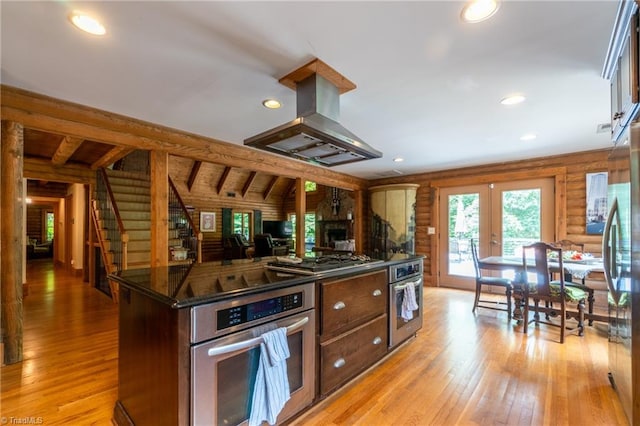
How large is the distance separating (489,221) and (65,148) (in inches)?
275

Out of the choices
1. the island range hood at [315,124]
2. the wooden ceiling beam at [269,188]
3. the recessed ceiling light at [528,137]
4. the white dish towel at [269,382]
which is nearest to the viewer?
the white dish towel at [269,382]

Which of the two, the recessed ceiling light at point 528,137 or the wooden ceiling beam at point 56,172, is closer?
the recessed ceiling light at point 528,137

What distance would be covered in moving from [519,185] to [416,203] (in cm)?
183

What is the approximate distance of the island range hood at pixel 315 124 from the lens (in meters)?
1.98

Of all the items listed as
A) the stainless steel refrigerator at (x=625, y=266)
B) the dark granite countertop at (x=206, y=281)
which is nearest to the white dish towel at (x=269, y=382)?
the dark granite countertop at (x=206, y=281)

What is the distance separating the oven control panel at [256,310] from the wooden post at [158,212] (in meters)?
2.17

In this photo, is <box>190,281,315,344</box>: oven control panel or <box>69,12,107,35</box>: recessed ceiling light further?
<box>69,12,107,35</box>: recessed ceiling light

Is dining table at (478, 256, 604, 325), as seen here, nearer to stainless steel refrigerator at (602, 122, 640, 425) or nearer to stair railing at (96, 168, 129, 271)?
stainless steel refrigerator at (602, 122, 640, 425)

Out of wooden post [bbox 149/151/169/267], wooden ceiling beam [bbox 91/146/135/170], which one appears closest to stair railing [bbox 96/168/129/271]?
wooden ceiling beam [bbox 91/146/135/170]

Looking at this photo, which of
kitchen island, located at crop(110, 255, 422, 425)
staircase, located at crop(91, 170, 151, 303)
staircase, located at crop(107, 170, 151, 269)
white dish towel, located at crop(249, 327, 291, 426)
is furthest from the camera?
staircase, located at crop(107, 170, 151, 269)

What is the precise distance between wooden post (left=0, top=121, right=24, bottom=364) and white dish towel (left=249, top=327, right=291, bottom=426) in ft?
8.10

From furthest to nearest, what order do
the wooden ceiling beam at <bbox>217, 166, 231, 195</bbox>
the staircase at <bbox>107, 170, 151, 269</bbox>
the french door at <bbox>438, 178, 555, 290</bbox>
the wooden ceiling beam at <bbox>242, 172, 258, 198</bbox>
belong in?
the wooden ceiling beam at <bbox>242, 172, 258, 198</bbox> → the wooden ceiling beam at <bbox>217, 166, 231, 195</bbox> → the french door at <bbox>438, 178, 555, 290</bbox> → the staircase at <bbox>107, 170, 151, 269</bbox>

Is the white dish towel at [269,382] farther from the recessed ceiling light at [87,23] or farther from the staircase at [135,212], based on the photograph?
the staircase at [135,212]

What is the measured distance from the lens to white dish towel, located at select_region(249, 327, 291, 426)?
1.45 metres
